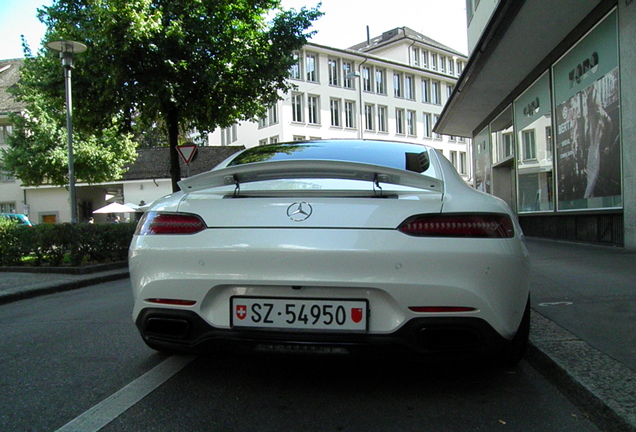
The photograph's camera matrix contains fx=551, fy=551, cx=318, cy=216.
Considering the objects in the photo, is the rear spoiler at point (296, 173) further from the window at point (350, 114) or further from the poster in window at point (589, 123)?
the window at point (350, 114)

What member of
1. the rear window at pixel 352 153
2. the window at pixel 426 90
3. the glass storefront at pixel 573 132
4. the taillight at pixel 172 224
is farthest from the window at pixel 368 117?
the taillight at pixel 172 224

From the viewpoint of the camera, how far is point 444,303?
2471 mm

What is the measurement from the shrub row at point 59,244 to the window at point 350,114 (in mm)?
37301

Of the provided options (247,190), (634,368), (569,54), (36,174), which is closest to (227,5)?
(569,54)

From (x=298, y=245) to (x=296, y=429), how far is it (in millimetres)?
801

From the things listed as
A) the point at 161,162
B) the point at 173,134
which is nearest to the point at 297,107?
the point at 161,162

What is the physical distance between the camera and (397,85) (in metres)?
51.9

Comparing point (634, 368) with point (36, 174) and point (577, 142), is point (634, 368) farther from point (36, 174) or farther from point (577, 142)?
point (36, 174)

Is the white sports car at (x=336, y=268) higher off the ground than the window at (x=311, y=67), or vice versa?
the window at (x=311, y=67)

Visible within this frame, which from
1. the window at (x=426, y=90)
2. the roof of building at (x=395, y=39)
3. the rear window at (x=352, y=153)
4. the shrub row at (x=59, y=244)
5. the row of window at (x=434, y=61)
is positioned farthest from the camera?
the row of window at (x=434, y=61)

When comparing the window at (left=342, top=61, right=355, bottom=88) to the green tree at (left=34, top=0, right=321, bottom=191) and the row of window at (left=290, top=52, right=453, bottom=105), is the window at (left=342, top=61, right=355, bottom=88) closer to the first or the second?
the row of window at (left=290, top=52, right=453, bottom=105)

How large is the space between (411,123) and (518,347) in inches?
2044

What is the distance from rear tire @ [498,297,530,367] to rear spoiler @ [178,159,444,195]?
948 millimetres

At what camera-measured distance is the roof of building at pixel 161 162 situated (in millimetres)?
36188
